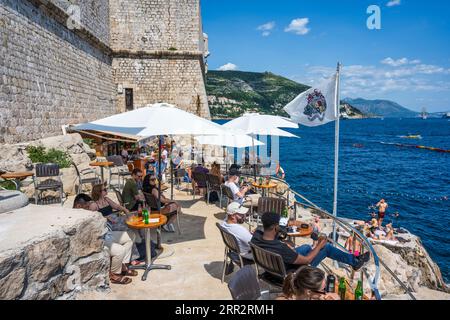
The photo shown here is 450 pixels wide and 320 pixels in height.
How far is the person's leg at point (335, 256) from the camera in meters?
4.12

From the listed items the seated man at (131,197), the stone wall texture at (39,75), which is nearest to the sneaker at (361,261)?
the seated man at (131,197)

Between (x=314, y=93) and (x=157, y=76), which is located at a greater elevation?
(x=157, y=76)

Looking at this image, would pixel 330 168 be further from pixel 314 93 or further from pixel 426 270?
pixel 314 93

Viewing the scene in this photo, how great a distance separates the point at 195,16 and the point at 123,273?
1936 centimetres

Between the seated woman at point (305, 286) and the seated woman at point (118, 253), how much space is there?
258 centimetres

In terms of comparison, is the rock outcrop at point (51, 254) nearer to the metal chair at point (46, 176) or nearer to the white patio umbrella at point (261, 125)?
the metal chair at point (46, 176)

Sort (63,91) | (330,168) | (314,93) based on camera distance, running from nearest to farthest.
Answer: (314,93) < (63,91) < (330,168)

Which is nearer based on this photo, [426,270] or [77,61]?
[426,270]

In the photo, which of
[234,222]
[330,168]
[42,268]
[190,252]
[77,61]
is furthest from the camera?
[330,168]

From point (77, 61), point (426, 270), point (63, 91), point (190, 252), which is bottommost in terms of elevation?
point (426, 270)

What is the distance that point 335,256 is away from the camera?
4.19 m

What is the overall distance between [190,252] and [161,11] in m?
18.7

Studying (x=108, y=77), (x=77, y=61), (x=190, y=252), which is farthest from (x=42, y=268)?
(x=108, y=77)

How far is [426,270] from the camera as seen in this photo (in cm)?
1097
